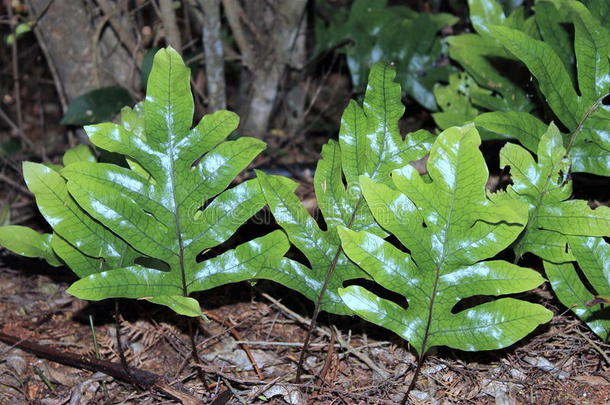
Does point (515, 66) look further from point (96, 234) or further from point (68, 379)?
point (68, 379)

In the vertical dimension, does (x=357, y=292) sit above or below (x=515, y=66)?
below

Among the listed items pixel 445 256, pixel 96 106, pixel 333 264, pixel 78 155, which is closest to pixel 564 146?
pixel 445 256

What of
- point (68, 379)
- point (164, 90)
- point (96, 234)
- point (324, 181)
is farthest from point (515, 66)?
point (68, 379)

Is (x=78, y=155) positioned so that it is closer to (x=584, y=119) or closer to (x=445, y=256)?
(x=445, y=256)

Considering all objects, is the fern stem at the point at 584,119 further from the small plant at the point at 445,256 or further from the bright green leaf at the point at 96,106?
the bright green leaf at the point at 96,106

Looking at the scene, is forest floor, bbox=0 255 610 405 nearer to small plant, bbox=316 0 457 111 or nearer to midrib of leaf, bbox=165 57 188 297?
midrib of leaf, bbox=165 57 188 297

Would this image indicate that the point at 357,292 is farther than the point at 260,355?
No

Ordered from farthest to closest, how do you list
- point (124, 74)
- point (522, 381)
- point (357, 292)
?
point (124, 74), point (522, 381), point (357, 292)
